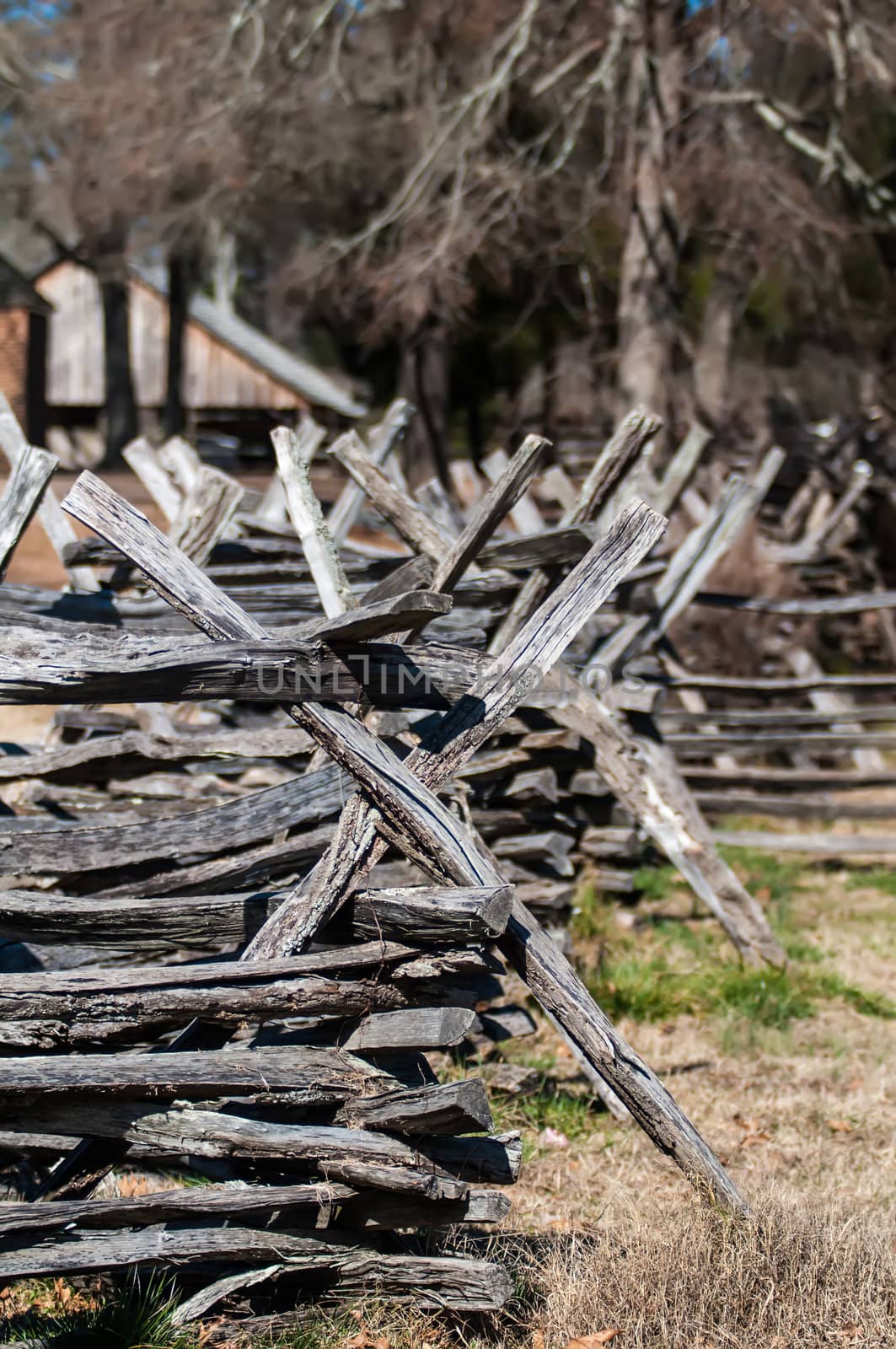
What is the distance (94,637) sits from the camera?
2.97 metres

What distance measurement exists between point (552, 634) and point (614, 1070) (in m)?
1.12

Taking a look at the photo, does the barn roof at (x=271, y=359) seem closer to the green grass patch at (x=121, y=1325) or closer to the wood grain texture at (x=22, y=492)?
the wood grain texture at (x=22, y=492)

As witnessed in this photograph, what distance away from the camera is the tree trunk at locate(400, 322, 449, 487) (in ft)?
57.2

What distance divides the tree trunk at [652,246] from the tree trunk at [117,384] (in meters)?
19.3

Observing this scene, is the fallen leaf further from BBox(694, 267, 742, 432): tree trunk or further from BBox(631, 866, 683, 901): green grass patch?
BBox(694, 267, 742, 432): tree trunk

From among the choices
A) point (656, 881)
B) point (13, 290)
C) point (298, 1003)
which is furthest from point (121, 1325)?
point (13, 290)

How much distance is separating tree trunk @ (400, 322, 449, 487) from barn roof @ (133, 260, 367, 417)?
1529 cm

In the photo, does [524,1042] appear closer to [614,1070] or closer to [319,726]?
[614,1070]

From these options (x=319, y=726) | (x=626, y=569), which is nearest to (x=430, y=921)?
(x=319, y=726)

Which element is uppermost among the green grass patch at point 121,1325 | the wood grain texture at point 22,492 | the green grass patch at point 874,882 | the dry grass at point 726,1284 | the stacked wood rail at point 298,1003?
the wood grain texture at point 22,492

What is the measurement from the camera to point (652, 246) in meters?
11.3

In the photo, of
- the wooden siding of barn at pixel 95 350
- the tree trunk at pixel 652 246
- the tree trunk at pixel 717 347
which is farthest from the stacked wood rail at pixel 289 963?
the wooden siding of barn at pixel 95 350

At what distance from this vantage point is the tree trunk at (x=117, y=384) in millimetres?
28734

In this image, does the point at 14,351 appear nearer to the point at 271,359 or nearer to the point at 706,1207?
the point at 271,359
